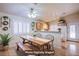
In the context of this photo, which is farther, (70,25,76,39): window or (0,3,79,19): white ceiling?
(70,25,76,39): window

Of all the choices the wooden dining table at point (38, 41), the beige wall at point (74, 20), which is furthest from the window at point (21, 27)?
the beige wall at point (74, 20)

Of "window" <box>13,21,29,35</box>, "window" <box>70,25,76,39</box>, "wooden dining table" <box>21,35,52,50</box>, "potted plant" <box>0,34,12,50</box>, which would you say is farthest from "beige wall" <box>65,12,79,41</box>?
"potted plant" <box>0,34,12,50</box>

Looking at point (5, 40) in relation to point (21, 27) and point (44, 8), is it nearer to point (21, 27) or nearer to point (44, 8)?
point (21, 27)

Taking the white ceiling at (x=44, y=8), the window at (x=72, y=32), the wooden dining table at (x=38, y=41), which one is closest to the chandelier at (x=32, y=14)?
the white ceiling at (x=44, y=8)

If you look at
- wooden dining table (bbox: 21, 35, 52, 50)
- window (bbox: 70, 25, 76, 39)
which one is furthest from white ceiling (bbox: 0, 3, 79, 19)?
wooden dining table (bbox: 21, 35, 52, 50)

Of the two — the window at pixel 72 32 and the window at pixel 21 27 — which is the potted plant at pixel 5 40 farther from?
the window at pixel 72 32

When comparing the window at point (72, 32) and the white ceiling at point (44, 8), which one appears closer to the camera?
the white ceiling at point (44, 8)

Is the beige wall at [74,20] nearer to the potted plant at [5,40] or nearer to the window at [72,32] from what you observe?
the window at [72,32]

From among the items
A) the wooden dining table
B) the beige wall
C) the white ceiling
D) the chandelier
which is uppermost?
the white ceiling

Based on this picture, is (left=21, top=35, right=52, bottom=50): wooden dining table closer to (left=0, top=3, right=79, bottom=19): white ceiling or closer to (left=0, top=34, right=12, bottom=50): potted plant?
(left=0, top=34, right=12, bottom=50): potted plant

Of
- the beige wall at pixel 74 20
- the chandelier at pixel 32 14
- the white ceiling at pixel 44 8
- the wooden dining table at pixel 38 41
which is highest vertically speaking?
the white ceiling at pixel 44 8

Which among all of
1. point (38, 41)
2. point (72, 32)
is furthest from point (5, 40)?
A: point (72, 32)

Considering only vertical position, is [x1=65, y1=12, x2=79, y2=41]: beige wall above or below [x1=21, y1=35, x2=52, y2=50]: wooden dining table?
above

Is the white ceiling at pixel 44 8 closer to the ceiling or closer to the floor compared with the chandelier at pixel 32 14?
closer to the ceiling
